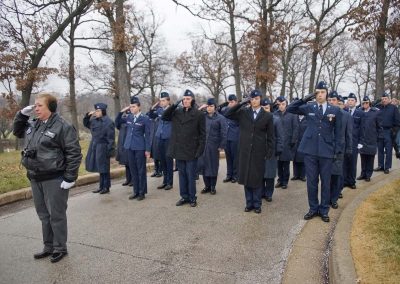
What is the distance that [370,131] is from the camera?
9.21 metres

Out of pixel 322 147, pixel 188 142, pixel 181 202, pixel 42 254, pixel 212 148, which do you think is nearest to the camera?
pixel 42 254

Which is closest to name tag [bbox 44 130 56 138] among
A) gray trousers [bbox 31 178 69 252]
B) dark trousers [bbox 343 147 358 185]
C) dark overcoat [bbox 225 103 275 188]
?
gray trousers [bbox 31 178 69 252]

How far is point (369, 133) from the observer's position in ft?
30.1

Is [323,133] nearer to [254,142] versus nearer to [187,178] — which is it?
[254,142]

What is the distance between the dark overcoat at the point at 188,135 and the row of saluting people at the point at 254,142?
0.06 ft

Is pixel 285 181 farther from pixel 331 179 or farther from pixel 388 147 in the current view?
pixel 388 147

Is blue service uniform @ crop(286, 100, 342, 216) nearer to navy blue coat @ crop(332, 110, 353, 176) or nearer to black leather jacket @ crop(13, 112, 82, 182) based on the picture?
navy blue coat @ crop(332, 110, 353, 176)

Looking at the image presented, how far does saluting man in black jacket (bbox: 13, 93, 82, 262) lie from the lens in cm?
460

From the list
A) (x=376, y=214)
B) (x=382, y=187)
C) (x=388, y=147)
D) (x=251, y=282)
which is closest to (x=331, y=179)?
(x=376, y=214)

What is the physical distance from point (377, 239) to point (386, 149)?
596cm

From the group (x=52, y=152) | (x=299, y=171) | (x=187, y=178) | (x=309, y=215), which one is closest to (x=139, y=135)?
(x=187, y=178)

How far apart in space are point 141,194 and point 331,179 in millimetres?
3608

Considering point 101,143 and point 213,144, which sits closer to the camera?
point 101,143

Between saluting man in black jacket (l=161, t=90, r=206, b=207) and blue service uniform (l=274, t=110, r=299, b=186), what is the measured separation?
258 cm
